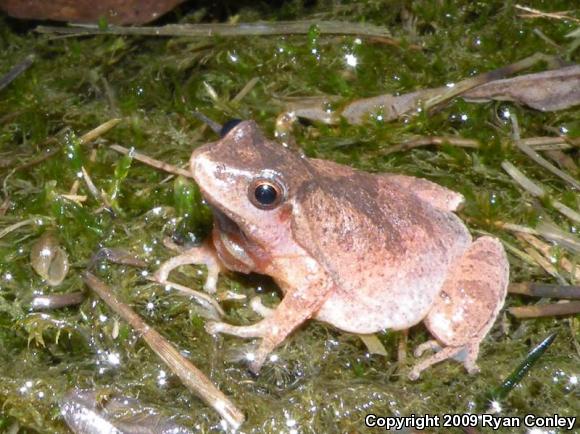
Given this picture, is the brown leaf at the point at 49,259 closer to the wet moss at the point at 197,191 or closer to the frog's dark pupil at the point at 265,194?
the wet moss at the point at 197,191

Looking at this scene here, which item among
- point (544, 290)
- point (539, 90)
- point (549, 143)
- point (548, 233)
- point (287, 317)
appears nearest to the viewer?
point (287, 317)

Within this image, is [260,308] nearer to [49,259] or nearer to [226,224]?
[226,224]

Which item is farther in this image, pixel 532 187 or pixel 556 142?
pixel 556 142

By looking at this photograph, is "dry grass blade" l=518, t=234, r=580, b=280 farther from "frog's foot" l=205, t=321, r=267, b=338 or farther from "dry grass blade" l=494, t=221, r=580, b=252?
"frog's foot" l=205, t=321, r=267, b=338

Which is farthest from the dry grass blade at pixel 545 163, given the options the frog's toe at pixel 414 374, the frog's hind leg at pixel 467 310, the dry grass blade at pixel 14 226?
the dry grass blade at pixel 14 226

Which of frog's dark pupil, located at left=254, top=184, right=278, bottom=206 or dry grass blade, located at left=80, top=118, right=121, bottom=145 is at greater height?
frog's dark pupil, located at left=254, top=184, right=278, bottom=206

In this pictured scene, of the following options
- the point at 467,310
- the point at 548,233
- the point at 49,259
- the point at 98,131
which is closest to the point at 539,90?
the point at 548,233

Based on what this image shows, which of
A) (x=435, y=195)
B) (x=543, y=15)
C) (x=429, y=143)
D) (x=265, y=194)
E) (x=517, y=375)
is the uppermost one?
(x=265, y=194)

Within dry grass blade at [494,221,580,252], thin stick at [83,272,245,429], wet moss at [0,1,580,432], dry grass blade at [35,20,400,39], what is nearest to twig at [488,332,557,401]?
wet moss at [0,1,580,432]
